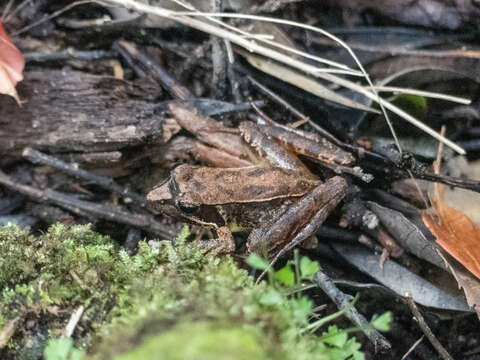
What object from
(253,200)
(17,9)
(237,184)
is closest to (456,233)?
(253,200)

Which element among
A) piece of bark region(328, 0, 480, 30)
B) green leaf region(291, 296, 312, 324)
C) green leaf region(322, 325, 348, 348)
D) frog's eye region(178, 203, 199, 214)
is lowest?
frog's eye region(178, 203, 199, 214)

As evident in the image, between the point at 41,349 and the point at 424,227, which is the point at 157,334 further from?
Answer: the point at 424,227

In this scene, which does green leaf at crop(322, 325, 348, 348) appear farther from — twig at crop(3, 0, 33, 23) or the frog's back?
twig at crop(3, 0, 33, 23)

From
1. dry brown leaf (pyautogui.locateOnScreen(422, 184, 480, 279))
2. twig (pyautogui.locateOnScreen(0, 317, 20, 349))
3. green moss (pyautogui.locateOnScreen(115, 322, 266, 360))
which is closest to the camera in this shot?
green moss (pyautogui.locateOnScreen(115, 322, 266, 360))

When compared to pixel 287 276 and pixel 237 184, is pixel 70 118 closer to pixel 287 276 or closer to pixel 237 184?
pixel 237 184

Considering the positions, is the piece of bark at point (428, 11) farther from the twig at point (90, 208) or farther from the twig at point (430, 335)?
the twig at point (90, 208)

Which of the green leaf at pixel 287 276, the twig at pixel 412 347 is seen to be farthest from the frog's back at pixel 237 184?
the green leaf at pixel 287 276

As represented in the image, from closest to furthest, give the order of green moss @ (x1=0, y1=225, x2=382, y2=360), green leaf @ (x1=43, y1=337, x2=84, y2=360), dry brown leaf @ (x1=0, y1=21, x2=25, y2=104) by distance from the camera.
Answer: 1. green moss @ (x1=0, y1=225, x2=382, y2=360)
2. green leaf @ (x1=43, y1=337, x2=84, y2=360)
3. dry brown leaf @ (x1=0, y1=21, x2=25, y2=104)

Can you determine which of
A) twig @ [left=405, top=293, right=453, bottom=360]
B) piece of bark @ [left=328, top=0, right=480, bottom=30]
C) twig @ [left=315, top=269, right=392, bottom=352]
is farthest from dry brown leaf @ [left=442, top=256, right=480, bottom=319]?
piece of bark @ [left=328, top=0, right=480, bottom=30]
